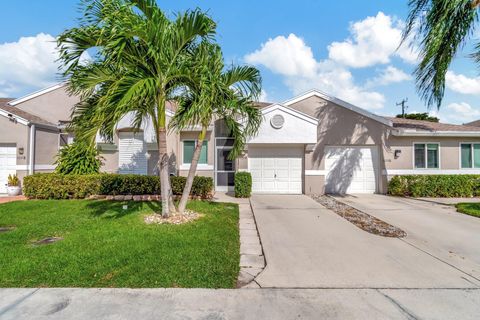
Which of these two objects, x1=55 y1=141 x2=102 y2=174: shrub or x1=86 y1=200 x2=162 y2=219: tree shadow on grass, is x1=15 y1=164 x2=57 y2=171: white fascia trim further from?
x1=86 y1=200 x2=162 y2=219: tree shadow on grass

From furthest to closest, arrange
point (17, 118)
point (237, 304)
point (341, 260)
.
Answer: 1. point (17, 118)
2. point (341, 260)
3. point (237, 304)

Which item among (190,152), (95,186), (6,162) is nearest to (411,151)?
(190,152)

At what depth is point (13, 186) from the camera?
1195 centimetres

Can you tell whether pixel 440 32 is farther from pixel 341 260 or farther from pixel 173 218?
pixel 173 218

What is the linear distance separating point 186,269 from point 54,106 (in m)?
16.9

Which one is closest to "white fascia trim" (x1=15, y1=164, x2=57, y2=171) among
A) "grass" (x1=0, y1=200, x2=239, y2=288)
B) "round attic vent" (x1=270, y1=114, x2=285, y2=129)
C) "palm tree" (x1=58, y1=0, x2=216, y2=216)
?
"grass" (x1=0, y1=200, x2=239, y2=288)

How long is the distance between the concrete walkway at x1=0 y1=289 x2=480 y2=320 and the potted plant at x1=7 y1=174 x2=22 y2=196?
1128cm

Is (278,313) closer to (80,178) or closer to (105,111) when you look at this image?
(105,111)

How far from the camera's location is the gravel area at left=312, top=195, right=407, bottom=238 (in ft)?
21.8

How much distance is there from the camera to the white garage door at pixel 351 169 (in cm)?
1324

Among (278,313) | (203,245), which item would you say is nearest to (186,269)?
(203,245)

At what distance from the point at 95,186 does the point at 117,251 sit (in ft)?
23.5

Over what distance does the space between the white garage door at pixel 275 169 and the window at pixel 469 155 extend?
28.7 feet

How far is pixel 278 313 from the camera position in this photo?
3.11 meters
